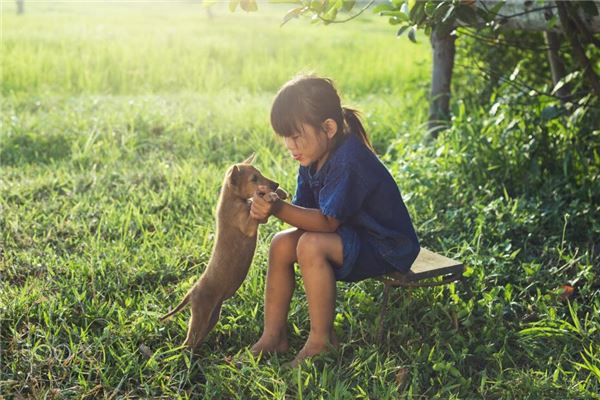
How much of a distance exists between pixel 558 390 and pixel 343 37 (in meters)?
10.0

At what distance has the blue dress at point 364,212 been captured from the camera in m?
3.23

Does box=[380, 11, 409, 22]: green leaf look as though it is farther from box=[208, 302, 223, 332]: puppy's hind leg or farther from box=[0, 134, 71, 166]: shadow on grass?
box=[0, 134, 71, 166]: shadow on grass

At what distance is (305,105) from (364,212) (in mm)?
505

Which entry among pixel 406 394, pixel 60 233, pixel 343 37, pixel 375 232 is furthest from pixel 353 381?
pixel 343 37

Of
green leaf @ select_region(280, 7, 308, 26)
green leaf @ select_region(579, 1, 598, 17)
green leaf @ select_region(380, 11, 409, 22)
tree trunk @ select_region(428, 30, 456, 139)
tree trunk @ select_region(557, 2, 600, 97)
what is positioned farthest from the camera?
tree trunk @ select_region(428, 30, 456, 139)

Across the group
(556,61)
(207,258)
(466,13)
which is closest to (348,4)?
(466,13)

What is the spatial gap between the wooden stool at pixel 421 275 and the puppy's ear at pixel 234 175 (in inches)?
30.5

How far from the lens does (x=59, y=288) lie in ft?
12.7

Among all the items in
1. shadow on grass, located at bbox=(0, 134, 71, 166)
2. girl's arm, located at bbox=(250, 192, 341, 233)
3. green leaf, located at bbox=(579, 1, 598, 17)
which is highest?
green leaf, located at bbox=(579, 1, 598, 17)

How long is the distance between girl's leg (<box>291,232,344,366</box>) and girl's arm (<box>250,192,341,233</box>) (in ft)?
0.11

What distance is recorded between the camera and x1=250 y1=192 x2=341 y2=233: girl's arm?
311cm

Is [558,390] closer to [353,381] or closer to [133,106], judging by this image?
[353,381]

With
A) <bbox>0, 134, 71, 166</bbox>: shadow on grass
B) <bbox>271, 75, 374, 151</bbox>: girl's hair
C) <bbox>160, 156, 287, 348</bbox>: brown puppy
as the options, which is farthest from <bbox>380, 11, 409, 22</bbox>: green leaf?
<bbox>0, 134, 71, 166</bbox>: shadow on grass

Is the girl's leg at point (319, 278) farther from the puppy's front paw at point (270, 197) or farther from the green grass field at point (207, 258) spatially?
the puppy's front paw at point (270, 197)
